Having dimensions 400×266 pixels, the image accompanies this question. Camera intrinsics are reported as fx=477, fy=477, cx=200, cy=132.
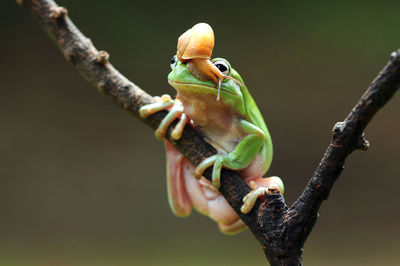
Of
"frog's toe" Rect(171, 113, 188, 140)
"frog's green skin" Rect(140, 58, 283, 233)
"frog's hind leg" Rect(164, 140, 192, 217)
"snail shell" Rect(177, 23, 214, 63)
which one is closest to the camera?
"snail shell" Rect(177, 23, 214, 63)

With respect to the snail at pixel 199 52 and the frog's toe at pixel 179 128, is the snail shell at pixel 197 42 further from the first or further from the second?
the frog's toe at pixel 179 128

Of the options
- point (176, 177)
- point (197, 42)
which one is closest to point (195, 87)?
point (197, 42)

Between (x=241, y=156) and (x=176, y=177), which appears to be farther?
(x=176, y=177)

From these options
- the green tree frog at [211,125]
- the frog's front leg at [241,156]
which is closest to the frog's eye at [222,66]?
the green tree frog at [211,125]

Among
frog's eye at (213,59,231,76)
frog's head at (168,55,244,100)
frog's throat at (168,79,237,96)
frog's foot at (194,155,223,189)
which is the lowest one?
frog's foot at (194,155,223,189)

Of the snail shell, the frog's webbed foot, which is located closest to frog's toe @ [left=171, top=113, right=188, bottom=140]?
the frog's webbed foot

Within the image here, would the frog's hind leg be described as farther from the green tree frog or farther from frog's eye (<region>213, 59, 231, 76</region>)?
frog's eye (<region>213, 59, 231, 76</region>)

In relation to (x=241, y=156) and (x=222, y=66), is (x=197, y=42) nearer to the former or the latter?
(x=222, y=66)
